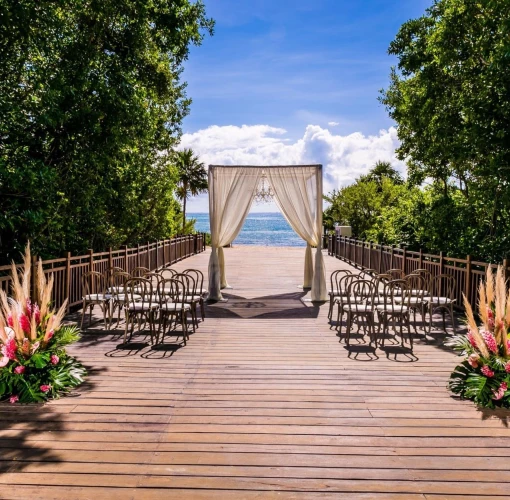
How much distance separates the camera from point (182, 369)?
5203 millimetres

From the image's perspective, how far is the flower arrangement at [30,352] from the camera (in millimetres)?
4176

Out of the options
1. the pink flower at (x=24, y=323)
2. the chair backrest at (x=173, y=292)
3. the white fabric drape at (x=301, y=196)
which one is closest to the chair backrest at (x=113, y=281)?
the chair backrest at (x=173, y=292)

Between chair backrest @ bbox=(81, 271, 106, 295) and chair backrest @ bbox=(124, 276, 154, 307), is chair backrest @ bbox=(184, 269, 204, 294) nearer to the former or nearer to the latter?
chair backrest @ bbox=(124, 276, 154, 307)

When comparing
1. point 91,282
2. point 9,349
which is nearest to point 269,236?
point 91,282

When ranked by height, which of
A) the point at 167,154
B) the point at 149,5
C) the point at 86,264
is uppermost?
the point at 149,5

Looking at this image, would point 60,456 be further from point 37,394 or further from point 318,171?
point 318,171

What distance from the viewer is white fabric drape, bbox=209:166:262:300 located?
10.4 meters

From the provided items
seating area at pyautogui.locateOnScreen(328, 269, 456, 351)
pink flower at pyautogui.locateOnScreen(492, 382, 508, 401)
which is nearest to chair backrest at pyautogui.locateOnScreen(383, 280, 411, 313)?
seating area at pyautogui.locateOnScreen(328, 269, 456, 351)

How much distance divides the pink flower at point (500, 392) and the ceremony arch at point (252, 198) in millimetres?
6174

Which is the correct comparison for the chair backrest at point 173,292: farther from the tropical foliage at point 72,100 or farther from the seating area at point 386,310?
the tropical foliage at point 72,100

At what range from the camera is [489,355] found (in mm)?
4270

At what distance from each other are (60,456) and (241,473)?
1.21m

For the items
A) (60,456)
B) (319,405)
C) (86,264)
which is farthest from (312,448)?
(86,264)

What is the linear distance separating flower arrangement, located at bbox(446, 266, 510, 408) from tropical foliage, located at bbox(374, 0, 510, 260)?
15.7 ft
